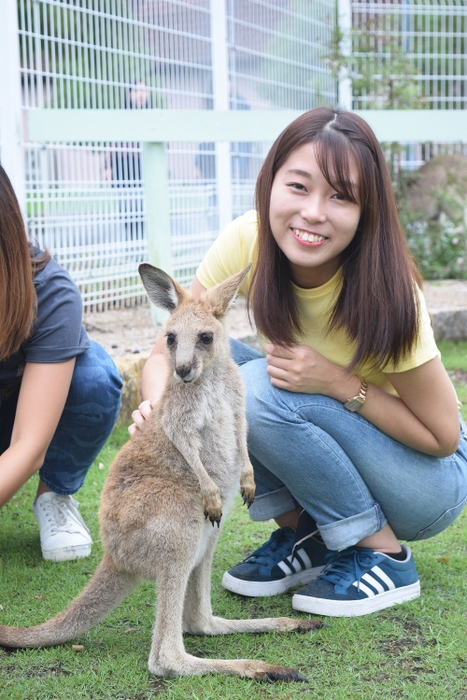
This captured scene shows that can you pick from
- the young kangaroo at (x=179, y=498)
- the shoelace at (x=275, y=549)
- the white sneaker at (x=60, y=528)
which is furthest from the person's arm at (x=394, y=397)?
the white sneaker at (x=60, y=528)

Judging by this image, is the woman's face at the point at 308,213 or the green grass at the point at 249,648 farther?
the woman's face at the point at 308,213

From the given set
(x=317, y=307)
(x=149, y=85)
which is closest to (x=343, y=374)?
(x=317, y=307)

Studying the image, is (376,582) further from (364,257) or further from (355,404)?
(364,257)

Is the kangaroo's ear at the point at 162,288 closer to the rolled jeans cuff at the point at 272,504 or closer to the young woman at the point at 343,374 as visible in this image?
the young woman at the point at 343,374

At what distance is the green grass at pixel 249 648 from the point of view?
1952 millimetres

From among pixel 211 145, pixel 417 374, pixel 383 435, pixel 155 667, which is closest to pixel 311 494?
pixel 383 435

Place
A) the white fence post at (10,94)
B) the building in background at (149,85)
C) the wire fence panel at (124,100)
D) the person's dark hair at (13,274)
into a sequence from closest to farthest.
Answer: the person's dark hair at (13,274)
the white fence post at (10,94)
the building in background at (149,85)
the wire fence panel at (124,100)

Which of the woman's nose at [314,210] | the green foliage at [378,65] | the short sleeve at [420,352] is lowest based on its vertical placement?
the short sleeve at [420,352]

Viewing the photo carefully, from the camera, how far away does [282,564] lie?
2561mm

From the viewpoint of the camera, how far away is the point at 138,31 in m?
5.18

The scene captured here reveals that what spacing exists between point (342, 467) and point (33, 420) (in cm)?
86

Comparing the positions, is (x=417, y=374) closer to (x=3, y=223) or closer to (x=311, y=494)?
(x=311, y=494)

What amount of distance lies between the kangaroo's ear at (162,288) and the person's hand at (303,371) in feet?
1.20

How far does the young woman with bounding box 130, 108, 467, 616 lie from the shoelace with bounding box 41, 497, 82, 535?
2.04 feet
